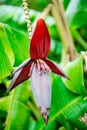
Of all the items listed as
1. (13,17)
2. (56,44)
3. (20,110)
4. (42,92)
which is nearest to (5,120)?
(20,110)

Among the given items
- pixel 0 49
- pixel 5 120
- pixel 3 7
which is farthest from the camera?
pixel 3 7

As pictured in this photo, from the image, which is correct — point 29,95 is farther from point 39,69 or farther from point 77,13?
point 77,13

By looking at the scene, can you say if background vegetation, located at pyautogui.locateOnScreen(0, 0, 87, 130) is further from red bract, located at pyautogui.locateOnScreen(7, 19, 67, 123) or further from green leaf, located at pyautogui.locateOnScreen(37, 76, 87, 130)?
red bract, located at pyautogui.locateOnScreen(7, 19, 67, 123)

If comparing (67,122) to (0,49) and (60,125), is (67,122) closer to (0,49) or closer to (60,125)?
(60,125)

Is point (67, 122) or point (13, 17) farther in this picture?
point (13, 17)

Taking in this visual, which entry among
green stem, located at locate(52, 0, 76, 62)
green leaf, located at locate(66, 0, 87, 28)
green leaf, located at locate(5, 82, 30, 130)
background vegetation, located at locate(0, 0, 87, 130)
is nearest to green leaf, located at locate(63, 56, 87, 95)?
background vegetation, located at locate(0, 0, 87, 130)
